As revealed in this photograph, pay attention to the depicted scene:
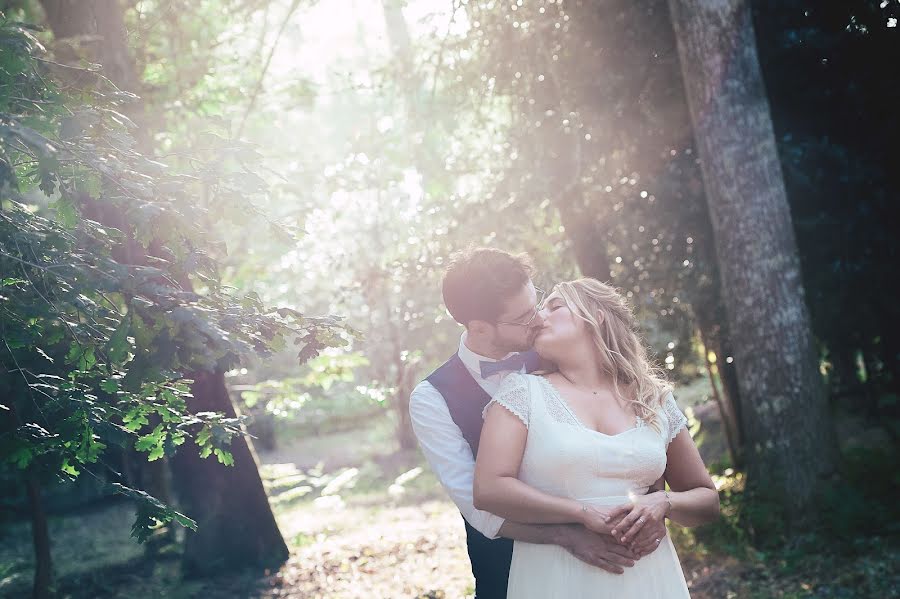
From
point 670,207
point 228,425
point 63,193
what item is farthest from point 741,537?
point 63,193

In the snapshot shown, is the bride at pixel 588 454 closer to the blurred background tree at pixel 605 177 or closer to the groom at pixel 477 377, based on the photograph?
the groom at pixel 477 377

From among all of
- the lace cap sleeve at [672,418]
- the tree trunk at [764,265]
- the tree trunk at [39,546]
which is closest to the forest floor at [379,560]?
the tree trunk at [764,265]

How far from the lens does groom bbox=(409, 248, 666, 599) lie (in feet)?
10.8

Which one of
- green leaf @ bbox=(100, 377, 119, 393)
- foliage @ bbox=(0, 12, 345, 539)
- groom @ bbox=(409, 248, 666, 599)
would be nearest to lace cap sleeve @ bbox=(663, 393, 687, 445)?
groom @ bbox=(409, 248, 666, 599)

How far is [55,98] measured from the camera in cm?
369

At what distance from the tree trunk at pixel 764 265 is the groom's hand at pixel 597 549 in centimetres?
484

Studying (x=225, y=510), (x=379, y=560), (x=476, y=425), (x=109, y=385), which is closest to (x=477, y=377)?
(x=476, y=425)

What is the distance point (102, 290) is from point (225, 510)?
541 cm

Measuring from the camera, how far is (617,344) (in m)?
3.21

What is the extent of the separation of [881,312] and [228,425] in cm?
719

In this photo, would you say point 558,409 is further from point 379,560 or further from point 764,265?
point 379,560

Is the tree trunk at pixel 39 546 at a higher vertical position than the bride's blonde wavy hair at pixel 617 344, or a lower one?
lower

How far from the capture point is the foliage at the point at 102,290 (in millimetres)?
3193

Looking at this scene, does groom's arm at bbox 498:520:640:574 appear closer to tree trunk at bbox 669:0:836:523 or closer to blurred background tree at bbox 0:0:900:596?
blurred background tree at bbox 0:0:900:596
